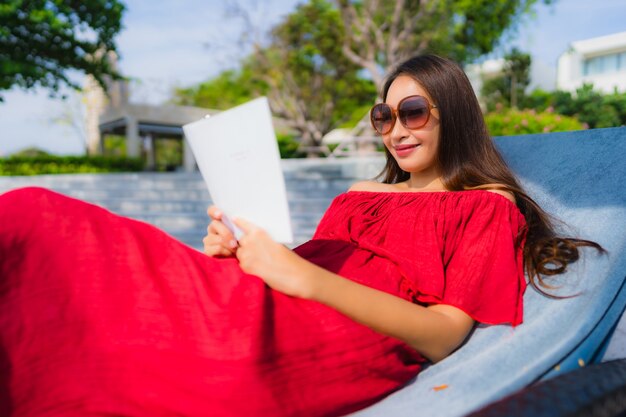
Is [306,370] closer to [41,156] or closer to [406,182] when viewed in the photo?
[406,182]

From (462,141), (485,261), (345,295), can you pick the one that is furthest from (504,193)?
(345,295)

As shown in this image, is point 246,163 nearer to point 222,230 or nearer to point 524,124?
point 222,230

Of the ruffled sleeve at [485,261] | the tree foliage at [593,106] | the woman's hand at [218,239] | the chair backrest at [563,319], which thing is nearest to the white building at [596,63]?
the tree foliage at [593,106]

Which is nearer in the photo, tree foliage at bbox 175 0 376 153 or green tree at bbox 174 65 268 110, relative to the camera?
tree foliage at bbox 175 0 376 153

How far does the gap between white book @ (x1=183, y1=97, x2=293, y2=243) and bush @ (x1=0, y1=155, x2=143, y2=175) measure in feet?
48.5

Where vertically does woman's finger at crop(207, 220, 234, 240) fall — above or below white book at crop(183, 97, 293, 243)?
below

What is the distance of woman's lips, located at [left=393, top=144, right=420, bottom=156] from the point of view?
6.94 feet

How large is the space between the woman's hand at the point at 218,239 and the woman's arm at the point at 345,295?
6 centimetres

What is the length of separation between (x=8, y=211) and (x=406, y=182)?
162 cm

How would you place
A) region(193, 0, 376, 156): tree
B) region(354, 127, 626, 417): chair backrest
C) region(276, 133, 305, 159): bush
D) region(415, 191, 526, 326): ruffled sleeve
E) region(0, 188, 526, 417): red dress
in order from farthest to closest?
region(193, 0, 376, 156): tree, region(276, 133, 305, 159): bush, region(415, 191, 526, 326): ruffled sleeve, region(354, 127, 626, 417): chair backrest, region(0, 188, 526, 417): red dress

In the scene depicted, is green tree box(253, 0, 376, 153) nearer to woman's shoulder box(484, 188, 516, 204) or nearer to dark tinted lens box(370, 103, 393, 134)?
dark tinted lens box(370, 103, 393, 134)

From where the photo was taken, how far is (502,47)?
19.6 metres

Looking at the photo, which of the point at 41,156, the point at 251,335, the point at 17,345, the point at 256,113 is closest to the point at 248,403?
the point at 251,335

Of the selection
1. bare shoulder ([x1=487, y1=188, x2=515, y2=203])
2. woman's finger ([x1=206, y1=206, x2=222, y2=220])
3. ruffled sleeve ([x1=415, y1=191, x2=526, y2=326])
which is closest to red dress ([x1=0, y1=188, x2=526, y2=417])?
woman's finger ([x1=206, y1=206, x2=222, y2=220])
